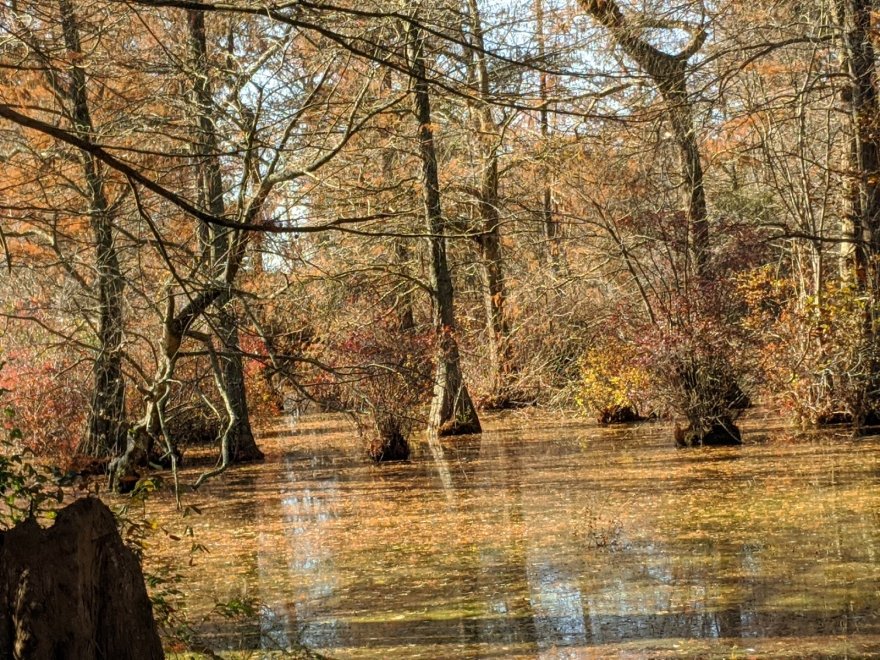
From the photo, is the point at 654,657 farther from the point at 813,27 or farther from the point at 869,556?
the point at 813,27

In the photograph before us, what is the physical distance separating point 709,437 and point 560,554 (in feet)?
20.5

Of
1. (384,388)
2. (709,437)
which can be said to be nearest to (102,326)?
(384,388)

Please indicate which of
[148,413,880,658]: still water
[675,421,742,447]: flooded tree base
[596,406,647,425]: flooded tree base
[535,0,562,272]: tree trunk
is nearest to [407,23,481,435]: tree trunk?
[535,0,562,272]: tree trunk

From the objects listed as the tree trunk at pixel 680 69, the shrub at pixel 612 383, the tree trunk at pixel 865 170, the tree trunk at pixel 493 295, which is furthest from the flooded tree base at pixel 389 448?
the tree trunk at pixel 865 170

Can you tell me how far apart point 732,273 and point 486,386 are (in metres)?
8.00

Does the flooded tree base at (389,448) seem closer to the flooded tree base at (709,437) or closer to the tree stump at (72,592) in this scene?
the flooded tree base at (709,437)

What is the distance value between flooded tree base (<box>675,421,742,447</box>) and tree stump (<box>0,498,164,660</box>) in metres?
11.2

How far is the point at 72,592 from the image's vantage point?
12.4 feet

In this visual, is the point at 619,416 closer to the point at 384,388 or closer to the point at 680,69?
the point at 384,388

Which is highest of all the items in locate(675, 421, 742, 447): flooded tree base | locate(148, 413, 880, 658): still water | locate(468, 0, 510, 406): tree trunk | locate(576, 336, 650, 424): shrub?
locate(468, 0, 510, 406): tree trunk

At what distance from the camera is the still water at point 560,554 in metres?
6.56

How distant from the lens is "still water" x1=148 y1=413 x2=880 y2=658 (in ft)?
21.5

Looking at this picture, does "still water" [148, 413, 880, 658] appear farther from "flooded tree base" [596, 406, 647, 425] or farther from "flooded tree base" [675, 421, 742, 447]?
"flooded tree base" [596, 406, 647, 425]

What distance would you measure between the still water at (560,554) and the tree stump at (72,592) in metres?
2.62
